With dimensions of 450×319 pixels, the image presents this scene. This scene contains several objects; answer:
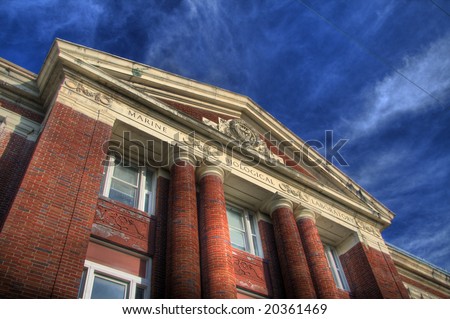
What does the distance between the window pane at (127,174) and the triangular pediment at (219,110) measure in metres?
2.13

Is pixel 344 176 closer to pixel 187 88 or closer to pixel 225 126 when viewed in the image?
pixel 225 126

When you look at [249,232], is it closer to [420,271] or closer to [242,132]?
[242,132]

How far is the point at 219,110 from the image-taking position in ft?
51.7

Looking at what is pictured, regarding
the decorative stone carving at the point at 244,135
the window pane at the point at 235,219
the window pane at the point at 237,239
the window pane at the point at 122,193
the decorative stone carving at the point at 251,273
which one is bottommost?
the decorative stone carving at the point at 251,273

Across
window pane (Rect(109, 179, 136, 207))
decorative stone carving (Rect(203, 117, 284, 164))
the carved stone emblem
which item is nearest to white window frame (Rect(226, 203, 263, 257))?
decorative stone carving (Rect(203, 117, 284, 164))

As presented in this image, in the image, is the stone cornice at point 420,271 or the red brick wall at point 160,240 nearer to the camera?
the red brick wall at point 160,240

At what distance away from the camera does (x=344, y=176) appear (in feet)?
59.4

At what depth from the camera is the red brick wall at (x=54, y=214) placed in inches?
284

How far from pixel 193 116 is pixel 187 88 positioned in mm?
1053

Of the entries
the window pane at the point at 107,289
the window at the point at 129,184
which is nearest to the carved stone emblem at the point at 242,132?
the window at the point at 129,184

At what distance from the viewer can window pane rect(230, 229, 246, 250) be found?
521 inches

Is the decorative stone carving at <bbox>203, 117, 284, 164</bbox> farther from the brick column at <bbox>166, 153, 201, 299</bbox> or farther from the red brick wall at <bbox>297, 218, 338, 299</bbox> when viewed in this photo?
the red brick wall at <bbox>297, 218, 338, 299</bbox>

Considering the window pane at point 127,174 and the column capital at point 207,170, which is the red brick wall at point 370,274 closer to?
the column capital at point 207,170

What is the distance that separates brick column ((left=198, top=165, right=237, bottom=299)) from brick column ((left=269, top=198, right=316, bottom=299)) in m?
2.49
